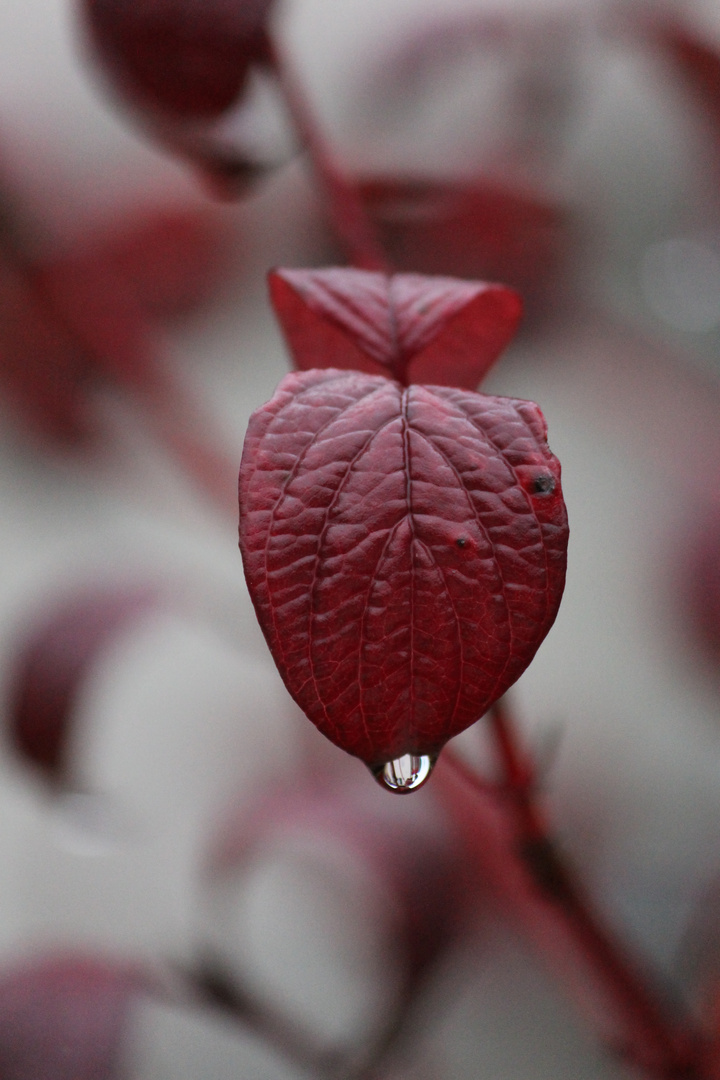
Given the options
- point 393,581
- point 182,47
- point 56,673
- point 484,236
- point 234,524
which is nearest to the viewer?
point 393,581

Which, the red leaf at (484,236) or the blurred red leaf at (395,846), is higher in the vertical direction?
the red leaf at (484,236)

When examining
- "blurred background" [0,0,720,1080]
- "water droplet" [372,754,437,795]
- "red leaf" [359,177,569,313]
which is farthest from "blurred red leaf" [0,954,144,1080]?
"red leaf" [359,177,569,313]

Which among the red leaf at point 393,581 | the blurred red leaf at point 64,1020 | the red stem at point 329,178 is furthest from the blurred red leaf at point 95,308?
the red leaf at point 393,581

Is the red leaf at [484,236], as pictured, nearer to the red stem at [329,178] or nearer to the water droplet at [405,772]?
the red stem at [329,178]

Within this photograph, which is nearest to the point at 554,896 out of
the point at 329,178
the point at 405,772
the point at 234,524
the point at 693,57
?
the point at 405,772

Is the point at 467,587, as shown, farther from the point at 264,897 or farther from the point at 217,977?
the point at 264,897

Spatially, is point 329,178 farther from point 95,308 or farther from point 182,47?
point 95,308
